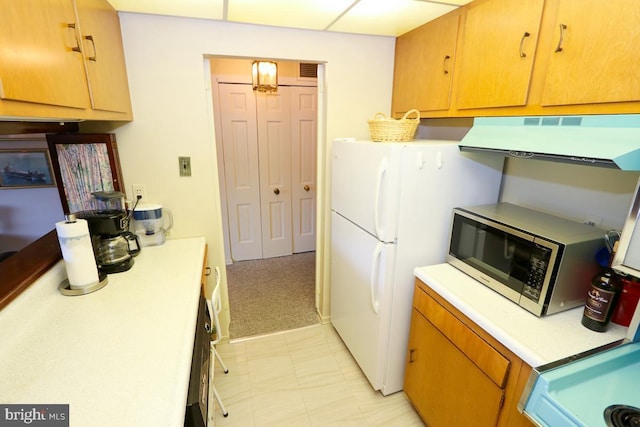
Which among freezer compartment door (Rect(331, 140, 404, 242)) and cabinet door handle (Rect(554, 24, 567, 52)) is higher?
cabinet door handle (Rect(554, 24, 567, 52))

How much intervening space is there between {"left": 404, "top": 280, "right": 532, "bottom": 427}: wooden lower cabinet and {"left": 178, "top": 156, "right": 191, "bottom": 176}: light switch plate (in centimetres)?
154

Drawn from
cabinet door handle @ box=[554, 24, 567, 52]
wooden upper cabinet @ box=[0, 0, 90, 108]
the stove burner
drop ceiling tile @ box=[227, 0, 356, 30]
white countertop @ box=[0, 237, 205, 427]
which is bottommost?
the stove burner

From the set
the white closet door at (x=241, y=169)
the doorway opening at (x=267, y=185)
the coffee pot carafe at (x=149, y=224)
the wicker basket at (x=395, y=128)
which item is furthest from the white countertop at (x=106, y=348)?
the white closet door at (x=241, y=169)

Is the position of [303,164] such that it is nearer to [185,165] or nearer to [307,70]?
[307,70]

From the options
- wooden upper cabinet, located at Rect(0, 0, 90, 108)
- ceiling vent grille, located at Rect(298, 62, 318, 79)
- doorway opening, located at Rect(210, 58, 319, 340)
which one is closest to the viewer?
wooden upper cabinet, located at Rect(0, 0, 90, 108)

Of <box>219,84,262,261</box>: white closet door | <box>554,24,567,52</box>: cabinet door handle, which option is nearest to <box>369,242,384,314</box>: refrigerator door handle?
<box>554,24,567,52</box>: cabinet door handle

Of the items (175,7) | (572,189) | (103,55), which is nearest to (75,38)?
(103,55)

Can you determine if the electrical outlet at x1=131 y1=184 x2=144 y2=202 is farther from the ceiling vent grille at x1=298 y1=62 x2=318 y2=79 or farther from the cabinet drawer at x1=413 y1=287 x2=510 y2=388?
the ceiling vent grille at x1=298 y1=62 x2=318 y2=79

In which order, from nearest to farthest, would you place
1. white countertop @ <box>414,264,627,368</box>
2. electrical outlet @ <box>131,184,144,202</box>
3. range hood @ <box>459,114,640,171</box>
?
range hood @ <box>459,114,640,171</box> < white countertop @ <box>414,264,627,368</box> < electrical outlet @ <box>131,184,144,202</box>

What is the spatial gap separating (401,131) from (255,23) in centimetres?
109

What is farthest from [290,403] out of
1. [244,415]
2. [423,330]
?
[423,330]

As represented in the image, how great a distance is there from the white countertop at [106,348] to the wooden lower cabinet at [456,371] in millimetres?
1081

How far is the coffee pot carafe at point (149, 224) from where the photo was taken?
1.80 m

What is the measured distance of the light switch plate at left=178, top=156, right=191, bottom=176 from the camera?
76.6 inches
